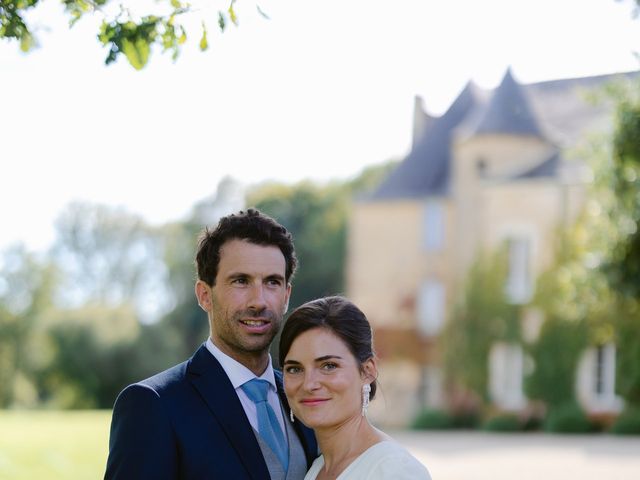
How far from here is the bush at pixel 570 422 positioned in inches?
1027

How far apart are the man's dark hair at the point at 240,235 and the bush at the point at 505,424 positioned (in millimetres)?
23948

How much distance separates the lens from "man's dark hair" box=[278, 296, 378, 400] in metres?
Answer: 3.84

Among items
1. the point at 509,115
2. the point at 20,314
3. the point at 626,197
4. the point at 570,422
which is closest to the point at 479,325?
the point at 570,422

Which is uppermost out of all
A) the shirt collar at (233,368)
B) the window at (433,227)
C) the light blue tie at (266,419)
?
the window at (433,227)

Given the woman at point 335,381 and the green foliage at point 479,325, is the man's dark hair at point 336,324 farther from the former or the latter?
the green foliage at point 479,325

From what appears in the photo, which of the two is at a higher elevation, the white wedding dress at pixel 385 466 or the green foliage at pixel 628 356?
the white wedding dress at pixel 385 466

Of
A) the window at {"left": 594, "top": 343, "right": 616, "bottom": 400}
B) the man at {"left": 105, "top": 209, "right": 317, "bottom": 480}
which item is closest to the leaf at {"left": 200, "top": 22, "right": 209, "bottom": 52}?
the man at {"left": 105, "top": 209, "right": 317, "bottom": 480}

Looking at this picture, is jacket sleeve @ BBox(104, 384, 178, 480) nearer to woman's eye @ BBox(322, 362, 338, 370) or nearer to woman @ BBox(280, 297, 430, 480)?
woman @ BBox(280, 297, 430, 480)

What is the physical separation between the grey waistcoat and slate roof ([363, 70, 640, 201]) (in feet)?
83.8

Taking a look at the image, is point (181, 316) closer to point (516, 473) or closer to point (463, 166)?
point (463, 166)

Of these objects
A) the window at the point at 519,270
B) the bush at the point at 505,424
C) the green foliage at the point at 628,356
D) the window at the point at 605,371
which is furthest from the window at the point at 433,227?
the green foliage at the point at 628,356

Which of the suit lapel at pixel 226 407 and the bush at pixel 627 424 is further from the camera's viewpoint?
the bush at pixel 627 424

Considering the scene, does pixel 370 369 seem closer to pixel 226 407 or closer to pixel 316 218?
pixel 226 407

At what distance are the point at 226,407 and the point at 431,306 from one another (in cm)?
2943
